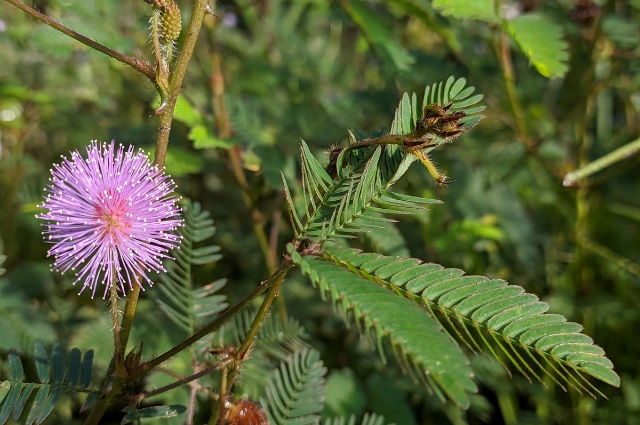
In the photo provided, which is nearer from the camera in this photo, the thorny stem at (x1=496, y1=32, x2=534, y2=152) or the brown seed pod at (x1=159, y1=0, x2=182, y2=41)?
the brown seed pod at (x1=159, y1=0, x2=182, y2=41)

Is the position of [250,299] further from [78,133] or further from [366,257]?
[78,133]

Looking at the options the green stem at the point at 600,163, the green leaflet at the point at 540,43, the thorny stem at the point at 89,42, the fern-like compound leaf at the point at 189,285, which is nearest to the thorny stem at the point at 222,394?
the fern-like compound leaf at the point at 189,285

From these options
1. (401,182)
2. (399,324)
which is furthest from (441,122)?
(401,182)

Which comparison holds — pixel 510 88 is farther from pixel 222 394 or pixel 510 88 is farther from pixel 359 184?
pixel 222 394

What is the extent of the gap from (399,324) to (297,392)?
1.30ft

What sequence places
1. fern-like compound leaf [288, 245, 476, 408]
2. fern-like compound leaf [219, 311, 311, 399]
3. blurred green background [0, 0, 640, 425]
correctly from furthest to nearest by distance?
blurred green background [0, 0, 640, 425], fern-like compound leaf [219, 311, 311, 399], fern-like compound leaf [288, 245, 476, 408]

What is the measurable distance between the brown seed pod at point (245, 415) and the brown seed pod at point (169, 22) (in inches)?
19.2

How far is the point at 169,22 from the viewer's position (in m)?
0.76

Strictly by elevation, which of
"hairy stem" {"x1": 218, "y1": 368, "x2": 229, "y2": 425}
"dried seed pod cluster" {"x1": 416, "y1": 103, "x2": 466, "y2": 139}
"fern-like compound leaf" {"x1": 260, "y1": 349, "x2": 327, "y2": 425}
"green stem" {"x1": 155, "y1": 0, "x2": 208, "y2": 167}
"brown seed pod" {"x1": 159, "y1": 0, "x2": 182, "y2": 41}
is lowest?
"fern-like compound leaf" {"x1": 260, "y1": 349, "x2": 327, "y2": 425}

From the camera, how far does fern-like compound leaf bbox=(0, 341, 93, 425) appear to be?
80 centimetres

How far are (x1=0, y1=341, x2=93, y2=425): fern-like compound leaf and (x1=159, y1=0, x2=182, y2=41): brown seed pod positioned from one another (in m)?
0.48

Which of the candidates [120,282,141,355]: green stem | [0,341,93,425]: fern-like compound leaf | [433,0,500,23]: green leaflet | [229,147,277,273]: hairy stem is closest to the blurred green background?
[229,147,277,273]: hairy stem

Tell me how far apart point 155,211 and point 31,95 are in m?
1.27

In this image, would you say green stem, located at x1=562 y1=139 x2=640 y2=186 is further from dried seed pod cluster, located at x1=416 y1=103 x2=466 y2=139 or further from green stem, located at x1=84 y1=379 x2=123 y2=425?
green stem, located at x1=84 y1=379 x2=123 y2=425
